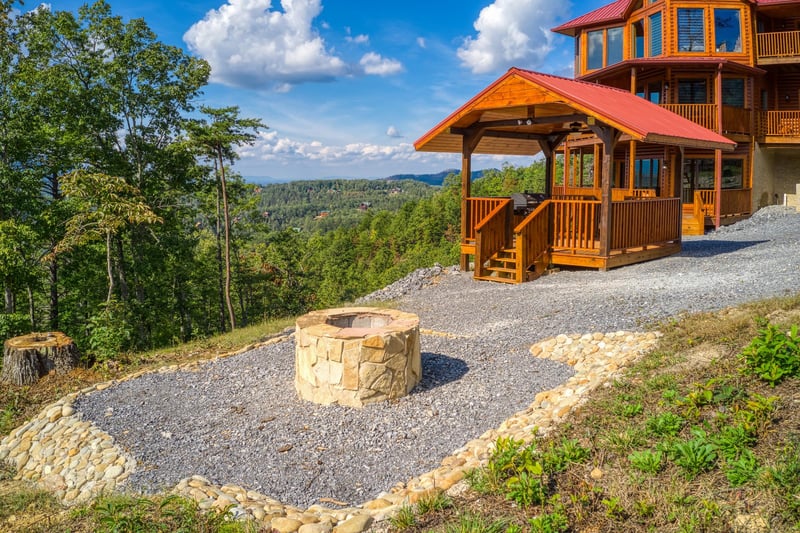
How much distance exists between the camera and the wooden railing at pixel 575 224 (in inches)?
485

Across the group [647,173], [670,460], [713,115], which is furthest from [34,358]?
[647,173]

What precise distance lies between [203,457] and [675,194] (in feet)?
45.1

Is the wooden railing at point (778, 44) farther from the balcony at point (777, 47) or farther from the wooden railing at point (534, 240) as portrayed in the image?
the wooden railing at point (534, 240)


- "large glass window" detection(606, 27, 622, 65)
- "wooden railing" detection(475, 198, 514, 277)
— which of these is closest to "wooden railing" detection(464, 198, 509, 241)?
"wooden railing" detection(475, 198, 514, 277)

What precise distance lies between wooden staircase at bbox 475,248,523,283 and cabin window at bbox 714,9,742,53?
16.2 m

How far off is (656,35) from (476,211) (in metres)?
14.7

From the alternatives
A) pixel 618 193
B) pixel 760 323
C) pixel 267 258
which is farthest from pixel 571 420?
pixel 267 258

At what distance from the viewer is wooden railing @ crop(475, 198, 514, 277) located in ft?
41.1

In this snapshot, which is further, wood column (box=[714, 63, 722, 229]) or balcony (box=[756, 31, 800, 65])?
balcony (box=[756, 31, 800, 65])

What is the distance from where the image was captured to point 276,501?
4.54m

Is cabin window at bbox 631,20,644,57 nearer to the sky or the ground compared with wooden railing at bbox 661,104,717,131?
nearer to the sky

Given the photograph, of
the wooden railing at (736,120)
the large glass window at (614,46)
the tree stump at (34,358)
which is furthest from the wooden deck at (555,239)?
Result: the large glass window at (614,46)

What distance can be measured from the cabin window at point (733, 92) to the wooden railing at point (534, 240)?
15.0m

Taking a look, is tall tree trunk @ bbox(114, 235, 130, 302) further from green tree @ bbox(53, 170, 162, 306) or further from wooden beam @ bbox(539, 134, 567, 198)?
wooden beam @ bbox(539, 134, 567, 198)
